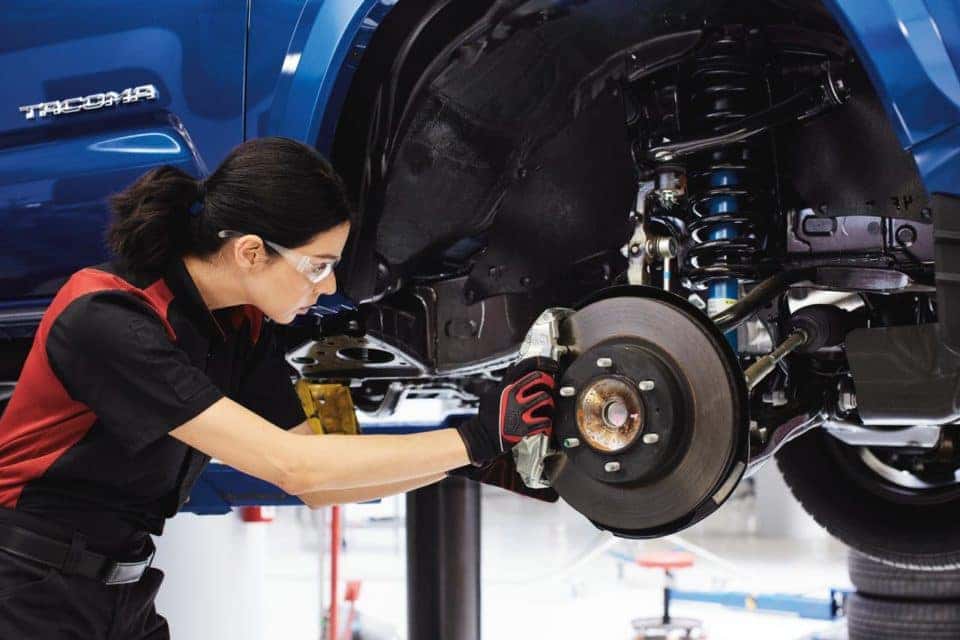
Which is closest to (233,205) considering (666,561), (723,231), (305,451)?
(305,451)

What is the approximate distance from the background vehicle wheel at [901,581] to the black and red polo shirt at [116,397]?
1983 millimetres

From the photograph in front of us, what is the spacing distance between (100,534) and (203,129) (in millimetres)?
694

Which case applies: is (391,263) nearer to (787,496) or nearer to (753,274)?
(753,274)

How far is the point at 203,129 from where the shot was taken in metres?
1.77

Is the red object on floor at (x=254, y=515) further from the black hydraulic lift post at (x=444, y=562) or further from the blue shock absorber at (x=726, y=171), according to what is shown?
the blue shock absorber at (x=726, y=171)

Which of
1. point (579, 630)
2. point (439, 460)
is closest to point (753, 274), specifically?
point (439, 460)

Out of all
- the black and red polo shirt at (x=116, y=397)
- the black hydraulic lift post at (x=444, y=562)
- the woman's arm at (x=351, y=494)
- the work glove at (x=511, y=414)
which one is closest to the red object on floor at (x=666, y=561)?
the black hydraulic lift post at (x=444, y=562)

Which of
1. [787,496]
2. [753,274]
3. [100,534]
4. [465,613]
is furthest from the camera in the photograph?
[787,496]

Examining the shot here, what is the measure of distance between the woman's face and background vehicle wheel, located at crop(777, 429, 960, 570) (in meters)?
1.50

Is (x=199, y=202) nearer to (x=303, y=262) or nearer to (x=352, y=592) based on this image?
(x=303, y=262)

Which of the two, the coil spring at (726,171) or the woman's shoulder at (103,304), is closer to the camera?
the woman's shoulder at (103,304)

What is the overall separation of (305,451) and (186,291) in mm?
309

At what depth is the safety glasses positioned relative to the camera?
1.40 m

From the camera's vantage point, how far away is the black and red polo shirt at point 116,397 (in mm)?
1305
